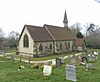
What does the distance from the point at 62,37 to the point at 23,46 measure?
12.7 metres

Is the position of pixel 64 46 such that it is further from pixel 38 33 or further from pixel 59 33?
pixel 38 33

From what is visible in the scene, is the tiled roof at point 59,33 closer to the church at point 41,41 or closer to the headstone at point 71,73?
the church at point 41,41

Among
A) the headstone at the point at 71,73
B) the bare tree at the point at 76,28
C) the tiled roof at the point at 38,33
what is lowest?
the headstone at the point at 71,73

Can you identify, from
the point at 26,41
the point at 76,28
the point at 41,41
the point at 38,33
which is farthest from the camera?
the point at 76,28

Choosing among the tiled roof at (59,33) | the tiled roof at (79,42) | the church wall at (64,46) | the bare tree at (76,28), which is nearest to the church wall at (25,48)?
the tiled roof at (59,33)

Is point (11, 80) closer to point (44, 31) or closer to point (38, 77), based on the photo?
point (38, 77)

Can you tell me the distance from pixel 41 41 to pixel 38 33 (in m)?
2.42

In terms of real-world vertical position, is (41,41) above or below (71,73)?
above

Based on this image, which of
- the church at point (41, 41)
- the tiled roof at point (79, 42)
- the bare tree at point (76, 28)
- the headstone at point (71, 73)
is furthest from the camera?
the bare tree at point (76, 28)

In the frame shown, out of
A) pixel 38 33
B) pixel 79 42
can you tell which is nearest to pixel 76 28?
pixel 79 42

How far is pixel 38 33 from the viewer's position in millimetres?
40500

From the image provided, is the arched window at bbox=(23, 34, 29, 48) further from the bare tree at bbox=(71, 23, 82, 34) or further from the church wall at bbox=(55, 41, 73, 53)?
the bare tree at bbox=(71, 23, 82, 34)

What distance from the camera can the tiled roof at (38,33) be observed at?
127 ft

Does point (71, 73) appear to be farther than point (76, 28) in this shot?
No
